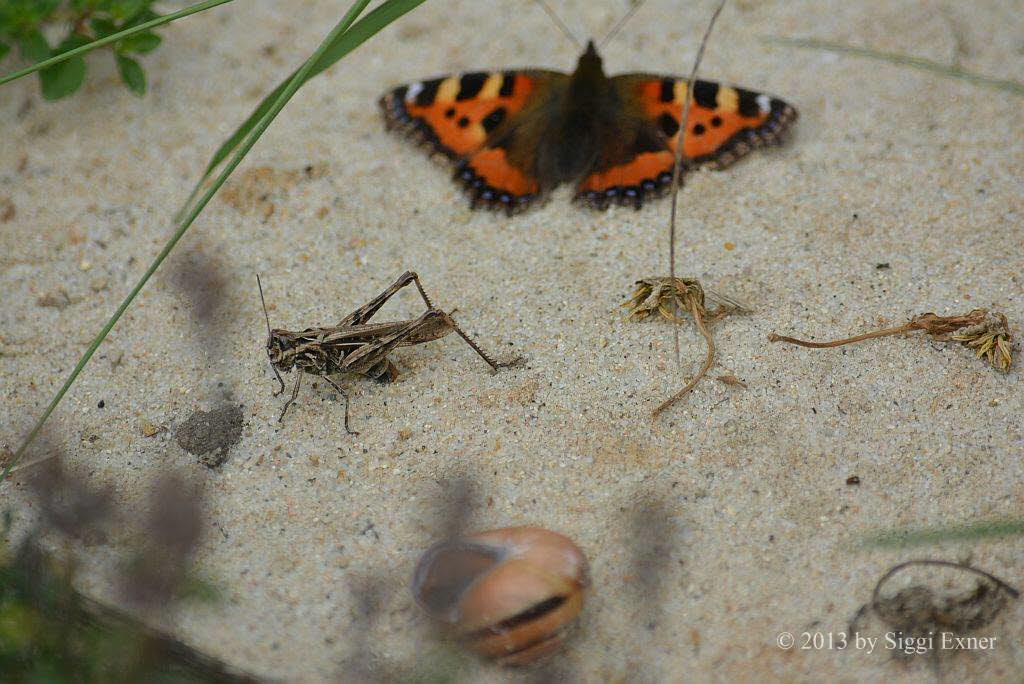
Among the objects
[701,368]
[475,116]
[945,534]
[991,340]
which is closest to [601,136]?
[475,116]

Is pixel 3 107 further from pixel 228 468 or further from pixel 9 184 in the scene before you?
pixel 228 468

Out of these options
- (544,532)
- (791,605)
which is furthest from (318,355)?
(791,605)

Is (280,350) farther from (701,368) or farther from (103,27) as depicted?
(103,27)

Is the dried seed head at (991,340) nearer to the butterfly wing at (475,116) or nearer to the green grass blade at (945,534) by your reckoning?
the green grass blade at (945,534)

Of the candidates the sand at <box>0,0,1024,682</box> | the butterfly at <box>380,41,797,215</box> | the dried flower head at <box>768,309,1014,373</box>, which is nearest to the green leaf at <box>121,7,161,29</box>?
the sand at <box>0,0,1024,682</box>

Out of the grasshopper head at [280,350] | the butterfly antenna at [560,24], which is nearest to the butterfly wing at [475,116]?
the butterfly antenna at [560,24]
